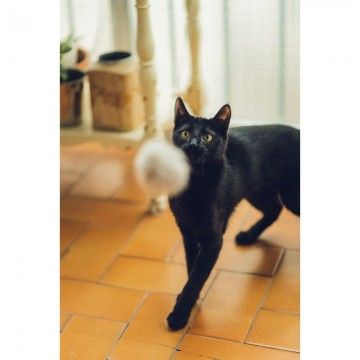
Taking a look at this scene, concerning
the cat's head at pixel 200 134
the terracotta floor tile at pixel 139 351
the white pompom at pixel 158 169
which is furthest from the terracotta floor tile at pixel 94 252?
the white pompom at pixel 158 169

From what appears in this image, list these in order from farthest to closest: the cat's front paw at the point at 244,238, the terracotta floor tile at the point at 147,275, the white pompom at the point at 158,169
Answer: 1. the cat's front paw at the point at 244,238
2. the terracotta floor tile at the point at 147,275
3. the white pompom at the point at 158,169

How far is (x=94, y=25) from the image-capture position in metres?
2.14

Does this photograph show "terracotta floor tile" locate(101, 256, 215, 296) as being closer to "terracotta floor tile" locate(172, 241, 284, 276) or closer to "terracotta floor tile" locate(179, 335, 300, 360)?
"terracotta floor tile" locate(172, 241, 284, 276)

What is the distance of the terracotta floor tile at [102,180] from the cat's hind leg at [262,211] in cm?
48

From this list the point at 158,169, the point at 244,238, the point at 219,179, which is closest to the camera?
the point at 158,169

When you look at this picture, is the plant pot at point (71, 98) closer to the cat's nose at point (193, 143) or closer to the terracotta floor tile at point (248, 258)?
the terracotta floor tile at point (248, 258)

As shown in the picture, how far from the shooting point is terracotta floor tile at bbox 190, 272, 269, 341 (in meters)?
1.44

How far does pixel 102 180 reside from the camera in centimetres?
208

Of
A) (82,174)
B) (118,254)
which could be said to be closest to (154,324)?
(118,254)

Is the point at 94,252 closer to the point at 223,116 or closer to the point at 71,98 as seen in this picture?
the point at 71,98

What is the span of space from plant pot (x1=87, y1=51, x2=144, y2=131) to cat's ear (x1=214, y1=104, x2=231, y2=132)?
57 cm

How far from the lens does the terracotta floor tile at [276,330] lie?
139 cm

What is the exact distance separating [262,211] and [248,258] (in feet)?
0.40
